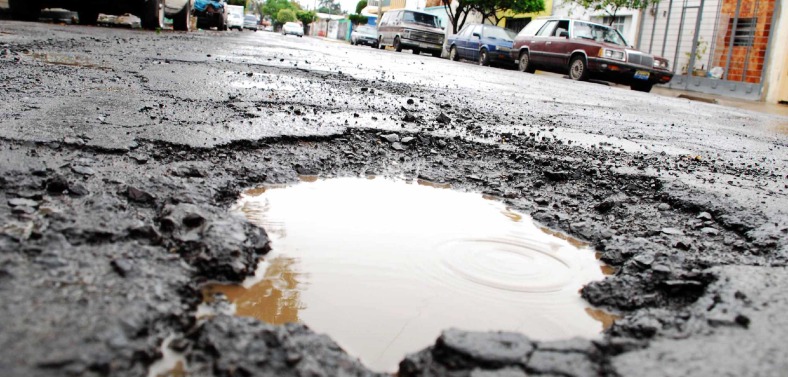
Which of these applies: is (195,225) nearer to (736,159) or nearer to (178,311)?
(178,311)

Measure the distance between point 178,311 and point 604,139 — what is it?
12.0ft

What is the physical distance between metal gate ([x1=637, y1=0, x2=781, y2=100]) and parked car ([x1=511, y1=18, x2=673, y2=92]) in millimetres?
3559

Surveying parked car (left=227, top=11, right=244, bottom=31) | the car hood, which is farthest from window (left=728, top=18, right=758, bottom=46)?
parked car (left=227, top=11, right=244, bottom=31)

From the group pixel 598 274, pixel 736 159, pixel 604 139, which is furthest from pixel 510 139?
pixel 598 274

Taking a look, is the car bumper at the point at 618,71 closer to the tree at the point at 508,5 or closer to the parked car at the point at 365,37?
the tree at the point at 508,5

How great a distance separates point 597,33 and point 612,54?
49.2 inches

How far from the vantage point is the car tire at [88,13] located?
12680mm

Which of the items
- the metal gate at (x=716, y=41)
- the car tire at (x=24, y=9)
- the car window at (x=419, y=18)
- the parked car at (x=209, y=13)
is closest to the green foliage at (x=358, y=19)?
the car window at (x=419, y=18)

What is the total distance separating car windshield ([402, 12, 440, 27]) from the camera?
24031mm

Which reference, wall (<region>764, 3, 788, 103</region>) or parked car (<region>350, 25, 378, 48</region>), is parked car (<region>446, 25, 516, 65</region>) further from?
parked car (<region>350, 25, 378, 48</region>)

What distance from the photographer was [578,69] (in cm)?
1395

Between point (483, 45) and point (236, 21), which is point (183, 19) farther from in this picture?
point (236, 21)

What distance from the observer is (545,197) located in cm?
281

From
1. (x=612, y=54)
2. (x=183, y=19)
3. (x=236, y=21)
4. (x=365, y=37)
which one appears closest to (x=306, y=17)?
(x=236, y=21)
